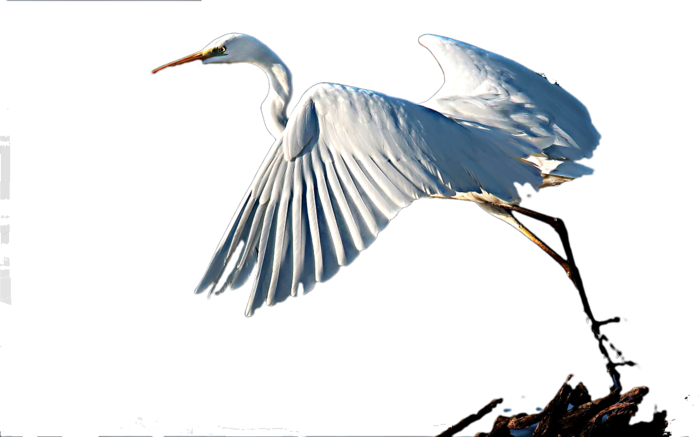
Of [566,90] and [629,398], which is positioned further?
[566,90]

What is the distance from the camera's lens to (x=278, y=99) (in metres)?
2.84

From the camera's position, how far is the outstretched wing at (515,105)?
244 cm

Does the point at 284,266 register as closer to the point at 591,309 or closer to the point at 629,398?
the point at 629,398

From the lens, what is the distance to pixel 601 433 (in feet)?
6.56

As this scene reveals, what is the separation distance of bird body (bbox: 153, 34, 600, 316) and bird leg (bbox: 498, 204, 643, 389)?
46 centimetres

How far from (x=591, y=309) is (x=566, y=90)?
34.1 inches

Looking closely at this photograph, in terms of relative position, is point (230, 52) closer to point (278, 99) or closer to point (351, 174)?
point (278, 99)

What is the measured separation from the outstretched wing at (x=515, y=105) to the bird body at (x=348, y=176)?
1 cm

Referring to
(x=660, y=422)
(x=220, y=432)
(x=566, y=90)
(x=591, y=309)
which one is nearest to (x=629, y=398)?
(x=660, y=422)

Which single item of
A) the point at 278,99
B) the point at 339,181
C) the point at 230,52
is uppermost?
the point at 230,52

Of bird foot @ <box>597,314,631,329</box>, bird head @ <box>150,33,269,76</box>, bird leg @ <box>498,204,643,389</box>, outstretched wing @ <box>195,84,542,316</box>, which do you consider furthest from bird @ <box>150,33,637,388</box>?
bird head @ <box>150,33,269,76</box>

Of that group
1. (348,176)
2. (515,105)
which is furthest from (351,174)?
(515,105)

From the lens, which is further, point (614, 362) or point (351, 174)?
point (614, 362)

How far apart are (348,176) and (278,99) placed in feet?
3.12
